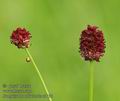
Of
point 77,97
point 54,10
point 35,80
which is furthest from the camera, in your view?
point 54,10

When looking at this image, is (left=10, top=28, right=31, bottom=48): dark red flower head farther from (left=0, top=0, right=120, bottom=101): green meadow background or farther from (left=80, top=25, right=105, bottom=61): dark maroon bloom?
(left=0, top=0, right=120, bottom=101): green meadow background

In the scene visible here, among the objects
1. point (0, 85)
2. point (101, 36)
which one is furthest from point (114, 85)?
point (101, 36)

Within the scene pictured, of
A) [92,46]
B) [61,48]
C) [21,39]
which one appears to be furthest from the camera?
[61,48]

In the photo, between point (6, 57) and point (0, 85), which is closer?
point (0, 85)

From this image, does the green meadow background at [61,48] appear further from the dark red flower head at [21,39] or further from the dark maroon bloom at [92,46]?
the dark maroon bloom at [92,46]

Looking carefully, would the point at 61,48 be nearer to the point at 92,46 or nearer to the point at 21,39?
the point at 21,39

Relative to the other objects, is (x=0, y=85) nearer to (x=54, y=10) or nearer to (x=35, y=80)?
(x=35, y=80)

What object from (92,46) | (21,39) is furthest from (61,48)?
(92,46)
